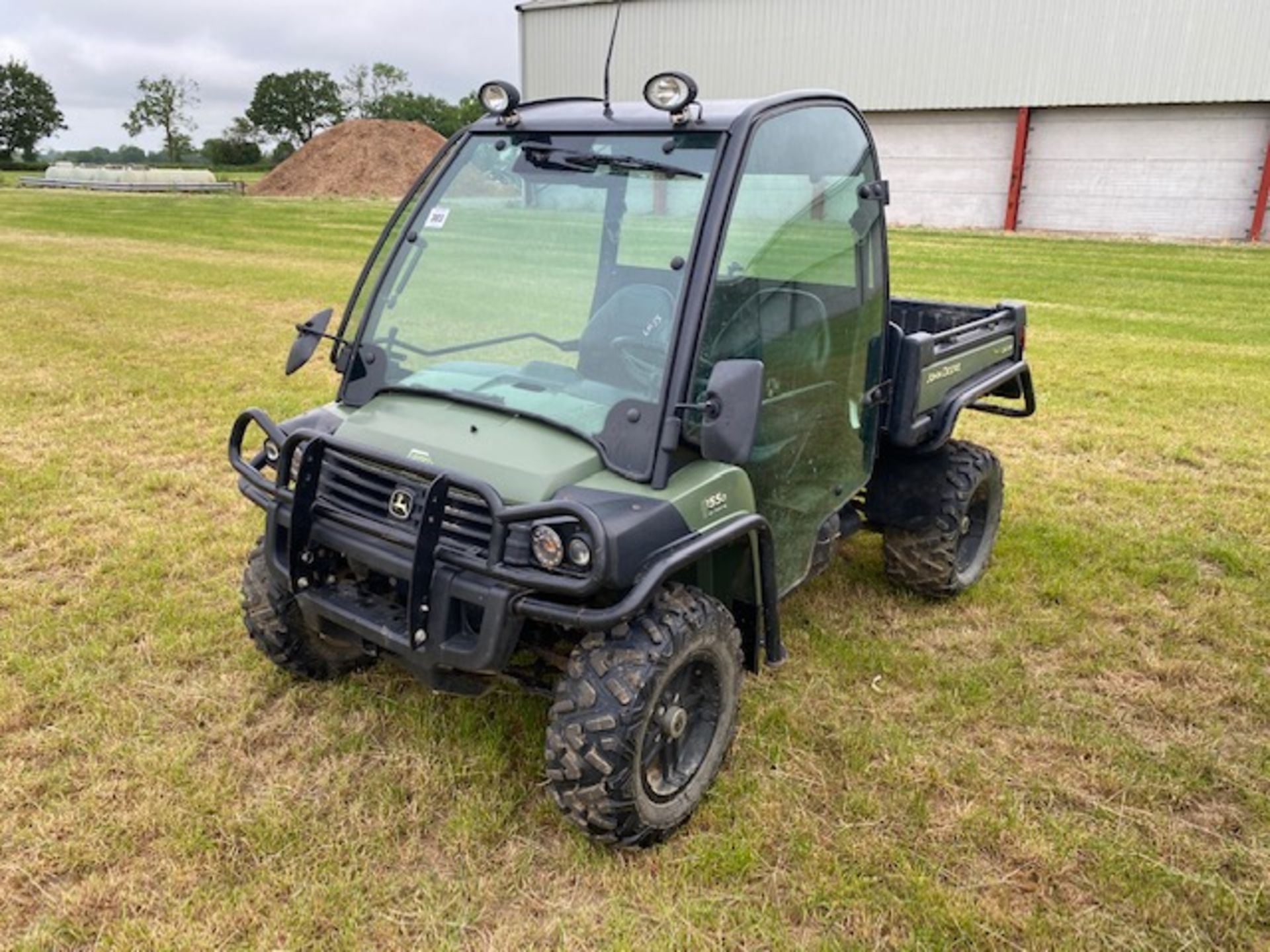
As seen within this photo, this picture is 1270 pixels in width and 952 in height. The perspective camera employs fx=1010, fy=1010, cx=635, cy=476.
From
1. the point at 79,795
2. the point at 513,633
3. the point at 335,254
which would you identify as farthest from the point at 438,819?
the point at 335,254

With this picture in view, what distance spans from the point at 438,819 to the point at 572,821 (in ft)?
1.57

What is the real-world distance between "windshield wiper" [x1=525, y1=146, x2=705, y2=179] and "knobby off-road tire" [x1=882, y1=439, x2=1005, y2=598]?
1.96m

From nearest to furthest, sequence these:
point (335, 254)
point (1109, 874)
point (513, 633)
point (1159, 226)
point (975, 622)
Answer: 1. point (513, 633)
2. point (1109, 874)
3. point (975, 622)
4. point (335, 254)
5. point (1159, 226)

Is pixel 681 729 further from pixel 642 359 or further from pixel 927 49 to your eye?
pixel 927 49

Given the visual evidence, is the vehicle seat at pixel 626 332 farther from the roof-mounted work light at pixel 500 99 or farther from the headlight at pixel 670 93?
the roof-mounted work light at pixel 500 99

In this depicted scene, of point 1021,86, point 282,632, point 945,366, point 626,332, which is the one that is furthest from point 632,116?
point 1021,86

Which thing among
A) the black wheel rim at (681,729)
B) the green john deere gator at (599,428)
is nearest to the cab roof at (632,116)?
the green john deere gator at (599,428)

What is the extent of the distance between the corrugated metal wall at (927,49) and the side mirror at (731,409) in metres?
25.0

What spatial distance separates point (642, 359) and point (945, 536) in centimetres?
195

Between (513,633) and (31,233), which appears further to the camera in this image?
(31,233)

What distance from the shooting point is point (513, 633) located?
8.34 feet

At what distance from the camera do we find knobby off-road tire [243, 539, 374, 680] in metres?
3.28

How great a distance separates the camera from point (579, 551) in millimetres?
2463

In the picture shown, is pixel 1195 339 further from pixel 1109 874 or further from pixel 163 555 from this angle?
pixel 163 555
